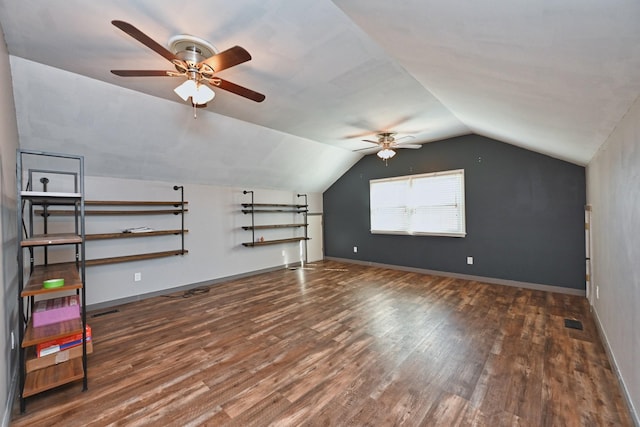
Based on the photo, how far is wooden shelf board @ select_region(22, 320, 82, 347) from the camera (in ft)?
6.34

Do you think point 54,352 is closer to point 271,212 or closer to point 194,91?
point 194,91

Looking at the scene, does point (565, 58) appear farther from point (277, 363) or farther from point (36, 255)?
point (36, 255)

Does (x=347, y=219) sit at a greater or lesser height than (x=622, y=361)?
greater

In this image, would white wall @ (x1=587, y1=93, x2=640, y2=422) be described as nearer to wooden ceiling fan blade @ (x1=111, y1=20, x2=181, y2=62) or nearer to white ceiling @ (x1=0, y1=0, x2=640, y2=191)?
white ceiling @ (x1=0, y1=0, x2=640, y2=191)

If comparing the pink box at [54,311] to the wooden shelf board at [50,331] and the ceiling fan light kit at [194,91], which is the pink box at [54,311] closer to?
the wooden shelf board at [50,331]

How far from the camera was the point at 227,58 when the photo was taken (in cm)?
193

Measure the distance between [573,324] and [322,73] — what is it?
13.4 feet

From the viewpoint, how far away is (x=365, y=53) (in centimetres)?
237

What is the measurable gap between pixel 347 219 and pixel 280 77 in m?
4.99

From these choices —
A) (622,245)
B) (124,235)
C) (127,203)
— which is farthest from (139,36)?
(622,245)

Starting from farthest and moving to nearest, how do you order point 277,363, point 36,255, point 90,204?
1. point 90,204
2. point 36,255
3. point 277,363

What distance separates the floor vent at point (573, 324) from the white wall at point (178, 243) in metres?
5.19

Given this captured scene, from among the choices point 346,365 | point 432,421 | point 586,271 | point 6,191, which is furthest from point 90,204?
point 586,271

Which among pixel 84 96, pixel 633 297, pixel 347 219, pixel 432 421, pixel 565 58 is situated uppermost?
pixel 84 96
